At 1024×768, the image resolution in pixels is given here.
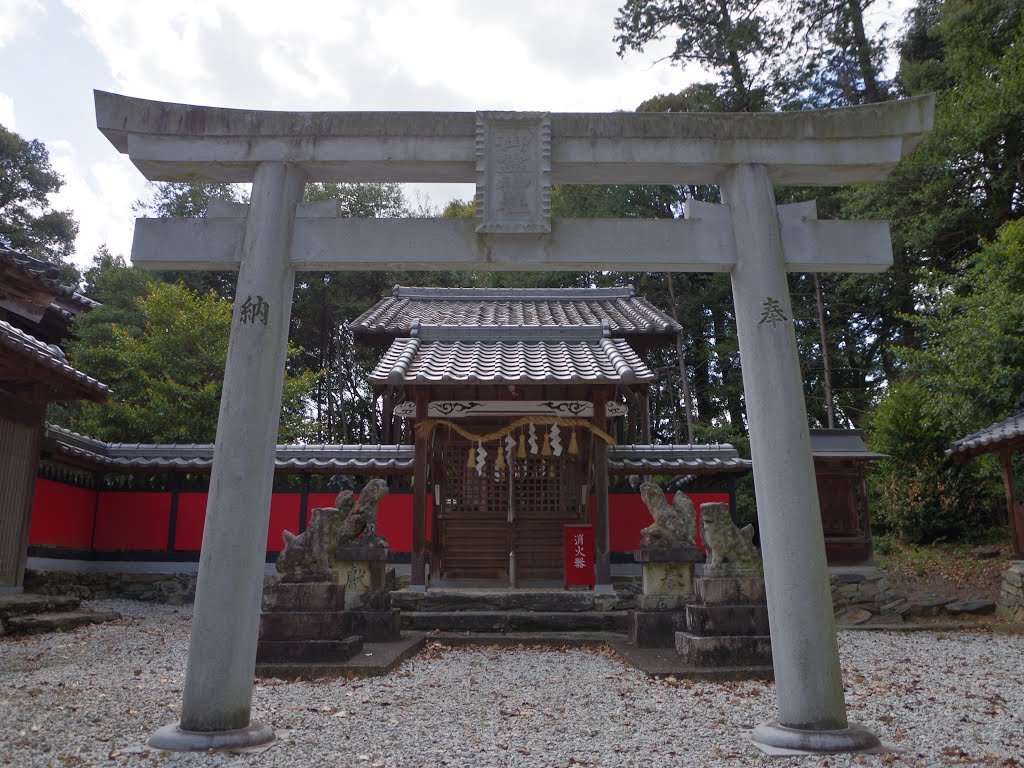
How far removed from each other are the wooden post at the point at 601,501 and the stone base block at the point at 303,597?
452cm

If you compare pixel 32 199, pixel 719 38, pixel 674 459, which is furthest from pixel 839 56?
pixel 32 199

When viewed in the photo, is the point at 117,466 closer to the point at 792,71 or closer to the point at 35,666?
the point at 35,666

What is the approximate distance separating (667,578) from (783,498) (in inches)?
194

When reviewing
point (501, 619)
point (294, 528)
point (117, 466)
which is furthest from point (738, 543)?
point (117, 466)

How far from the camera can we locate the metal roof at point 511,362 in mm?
11203

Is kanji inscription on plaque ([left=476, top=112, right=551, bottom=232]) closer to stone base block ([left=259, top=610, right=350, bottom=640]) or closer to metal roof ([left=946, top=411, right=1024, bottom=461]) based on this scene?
stone base block ([left=259, top=610, right=350, bottom=640])

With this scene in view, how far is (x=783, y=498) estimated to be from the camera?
443cm

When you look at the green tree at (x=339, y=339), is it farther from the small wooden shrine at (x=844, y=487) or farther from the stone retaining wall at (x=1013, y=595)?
the stone retaining wall at (x=1013, y=595)

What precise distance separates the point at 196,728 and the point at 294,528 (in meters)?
Answer: 9.60

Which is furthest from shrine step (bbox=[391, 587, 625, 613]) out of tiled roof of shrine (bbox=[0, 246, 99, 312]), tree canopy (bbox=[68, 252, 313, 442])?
tiled roof of shrine (bbox=[0, 246, 99, 312])

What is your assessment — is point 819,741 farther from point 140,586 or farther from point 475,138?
point 140,586

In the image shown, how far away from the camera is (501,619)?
10.2 meters

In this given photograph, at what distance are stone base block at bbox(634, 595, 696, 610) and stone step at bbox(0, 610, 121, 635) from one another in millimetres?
7249

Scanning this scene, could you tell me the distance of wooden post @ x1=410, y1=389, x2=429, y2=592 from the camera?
36.1ft
